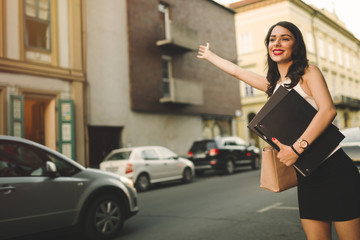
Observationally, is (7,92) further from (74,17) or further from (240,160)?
(240,160)

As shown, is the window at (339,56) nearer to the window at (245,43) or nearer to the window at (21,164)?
the window at (245,43)

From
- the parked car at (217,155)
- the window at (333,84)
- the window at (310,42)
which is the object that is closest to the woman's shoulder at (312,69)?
the parked car at (217,155)

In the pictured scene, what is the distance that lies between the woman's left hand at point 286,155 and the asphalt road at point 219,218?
11.5ft

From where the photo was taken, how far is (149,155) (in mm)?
13406

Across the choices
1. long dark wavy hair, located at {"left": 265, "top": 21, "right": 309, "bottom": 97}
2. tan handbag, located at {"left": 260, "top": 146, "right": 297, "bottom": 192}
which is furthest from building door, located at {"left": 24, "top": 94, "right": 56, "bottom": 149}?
tan handbag, located at {"left": 260, "top": 146, "right": 297, "bottom": 192}

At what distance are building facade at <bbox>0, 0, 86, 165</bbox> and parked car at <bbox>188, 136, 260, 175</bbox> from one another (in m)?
5.07

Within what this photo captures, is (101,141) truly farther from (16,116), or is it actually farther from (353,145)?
(353,145)

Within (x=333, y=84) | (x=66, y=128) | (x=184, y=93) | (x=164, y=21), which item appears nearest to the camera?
(x=66, y=128)

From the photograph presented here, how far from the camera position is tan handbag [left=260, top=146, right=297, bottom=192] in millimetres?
2238

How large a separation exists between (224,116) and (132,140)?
30.1 ft

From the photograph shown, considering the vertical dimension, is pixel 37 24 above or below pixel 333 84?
below

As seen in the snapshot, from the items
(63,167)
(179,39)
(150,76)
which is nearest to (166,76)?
(150,76)

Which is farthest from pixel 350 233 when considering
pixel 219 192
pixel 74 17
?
pixel 74 17

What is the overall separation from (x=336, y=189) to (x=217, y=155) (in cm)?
1472
